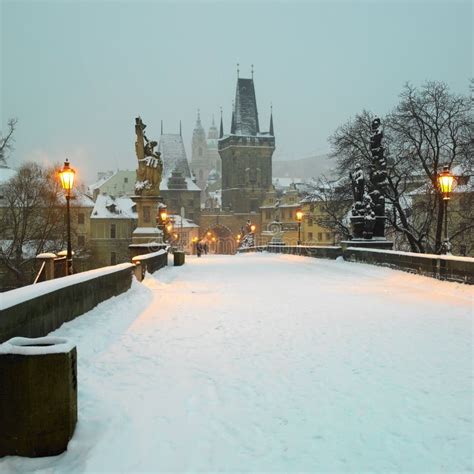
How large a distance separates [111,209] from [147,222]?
55160mm

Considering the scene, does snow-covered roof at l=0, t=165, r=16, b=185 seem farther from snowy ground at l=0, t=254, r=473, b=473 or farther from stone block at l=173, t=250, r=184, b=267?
snowy ground at l=0, t=254, r=473, b=473

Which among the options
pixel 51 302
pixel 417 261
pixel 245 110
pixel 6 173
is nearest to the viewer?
pixel 51 302

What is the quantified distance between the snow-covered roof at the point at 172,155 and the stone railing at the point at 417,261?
77.6 meters

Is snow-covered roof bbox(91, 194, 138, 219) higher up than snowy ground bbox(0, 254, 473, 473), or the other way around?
snow-covered roof bbox(91, 194, 138, 219)

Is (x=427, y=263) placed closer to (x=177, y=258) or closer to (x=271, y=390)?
(x=271, y=390)

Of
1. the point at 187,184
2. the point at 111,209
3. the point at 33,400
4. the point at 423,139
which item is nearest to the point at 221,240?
the point at 187,184

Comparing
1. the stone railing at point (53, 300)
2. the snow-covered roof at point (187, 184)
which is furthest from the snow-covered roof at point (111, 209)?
the stone railing at point (53, 300)

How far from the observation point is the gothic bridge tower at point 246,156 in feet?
368

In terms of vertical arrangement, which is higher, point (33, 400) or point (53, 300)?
point (53, 300)

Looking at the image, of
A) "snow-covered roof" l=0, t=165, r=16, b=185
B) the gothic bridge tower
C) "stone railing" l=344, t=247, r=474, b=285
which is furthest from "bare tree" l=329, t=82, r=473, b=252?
the gothic bridge tower

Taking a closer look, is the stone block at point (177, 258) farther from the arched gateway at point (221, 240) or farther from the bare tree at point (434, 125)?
the arched gateway at point (221, 240)

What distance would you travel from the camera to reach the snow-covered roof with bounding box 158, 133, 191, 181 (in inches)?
4164

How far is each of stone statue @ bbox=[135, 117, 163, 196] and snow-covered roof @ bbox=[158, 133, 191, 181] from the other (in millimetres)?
81319

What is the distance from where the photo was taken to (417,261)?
1852 cm
